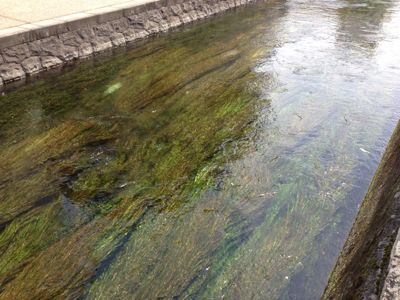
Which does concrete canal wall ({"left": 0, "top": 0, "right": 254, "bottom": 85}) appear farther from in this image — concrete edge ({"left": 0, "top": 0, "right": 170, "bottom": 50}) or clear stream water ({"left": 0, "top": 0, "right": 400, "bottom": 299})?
clear stream water ({"left": 0, "top": 0, "right": 400, "bottom": 299})

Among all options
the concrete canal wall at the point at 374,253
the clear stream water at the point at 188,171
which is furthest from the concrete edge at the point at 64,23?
the concrete canal wall at the point at 374,253

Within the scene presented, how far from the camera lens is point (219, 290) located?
283 centimetres

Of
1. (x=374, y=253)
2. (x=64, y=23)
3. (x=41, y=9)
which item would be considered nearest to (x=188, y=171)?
(x=374, y=253)

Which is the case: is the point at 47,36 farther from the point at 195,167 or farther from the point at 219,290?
the point at 219,290

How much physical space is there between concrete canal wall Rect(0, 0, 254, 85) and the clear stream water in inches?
14.7

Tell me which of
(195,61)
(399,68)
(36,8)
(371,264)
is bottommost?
(399,68)

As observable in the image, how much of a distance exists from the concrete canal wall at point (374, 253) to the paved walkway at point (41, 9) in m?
5.80

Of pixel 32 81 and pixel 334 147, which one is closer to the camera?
pixel 334 147

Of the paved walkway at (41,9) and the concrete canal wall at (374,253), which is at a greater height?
the paved walkway at (41,9)

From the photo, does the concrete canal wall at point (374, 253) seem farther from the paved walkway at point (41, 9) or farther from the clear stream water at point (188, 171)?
the paved walkway at point (41, 9)

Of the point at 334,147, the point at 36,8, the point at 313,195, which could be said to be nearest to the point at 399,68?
the point at 334,147

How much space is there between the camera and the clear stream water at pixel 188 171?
300 centimetres

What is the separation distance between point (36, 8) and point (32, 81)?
205 cm

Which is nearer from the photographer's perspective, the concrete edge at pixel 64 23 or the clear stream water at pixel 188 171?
the clear stream water at pixel 188 171
